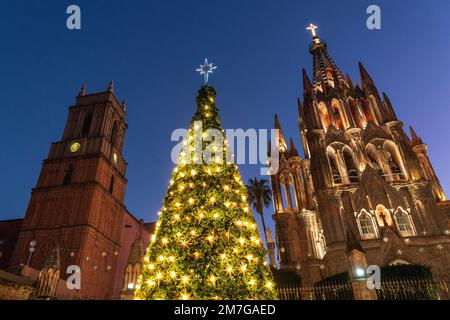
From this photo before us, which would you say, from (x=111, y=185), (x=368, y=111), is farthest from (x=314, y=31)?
(x=111, y=185)

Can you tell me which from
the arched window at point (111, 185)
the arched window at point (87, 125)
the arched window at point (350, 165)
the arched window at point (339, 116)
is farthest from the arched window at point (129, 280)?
the arched window at point (87, 125)

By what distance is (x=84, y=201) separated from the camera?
3256cm

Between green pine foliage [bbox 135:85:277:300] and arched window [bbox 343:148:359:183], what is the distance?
2184cm

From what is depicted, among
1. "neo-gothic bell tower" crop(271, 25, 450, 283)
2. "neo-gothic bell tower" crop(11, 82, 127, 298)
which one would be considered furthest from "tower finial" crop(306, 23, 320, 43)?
"neo-gothic bell tower" crop(11, 82, 127, 298)

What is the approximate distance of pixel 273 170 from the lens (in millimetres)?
35812

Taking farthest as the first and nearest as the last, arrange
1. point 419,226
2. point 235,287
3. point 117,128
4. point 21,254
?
1. point 117,128
2. point 21,254
3. point 419,226
4. point 235,287

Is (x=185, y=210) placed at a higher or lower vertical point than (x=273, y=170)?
lower

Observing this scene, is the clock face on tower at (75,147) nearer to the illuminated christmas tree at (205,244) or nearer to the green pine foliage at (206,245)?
the illuminated christmas tree at (205,244)

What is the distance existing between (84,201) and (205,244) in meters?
28.9

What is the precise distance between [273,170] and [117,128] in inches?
985

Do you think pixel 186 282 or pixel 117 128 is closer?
pixel 186 282

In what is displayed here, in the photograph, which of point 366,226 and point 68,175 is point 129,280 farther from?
point 68,175
